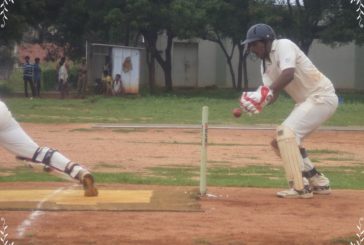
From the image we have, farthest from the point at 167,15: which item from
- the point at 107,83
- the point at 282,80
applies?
the point at 282,80

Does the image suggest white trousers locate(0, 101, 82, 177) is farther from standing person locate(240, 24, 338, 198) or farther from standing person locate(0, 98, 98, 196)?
standing person locate(240, 24, 338, 198)

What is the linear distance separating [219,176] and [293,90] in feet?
15.0

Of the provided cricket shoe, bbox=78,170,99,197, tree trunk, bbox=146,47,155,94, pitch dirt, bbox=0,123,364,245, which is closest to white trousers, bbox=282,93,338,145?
pitch dirt, bbox=0,123,364,245

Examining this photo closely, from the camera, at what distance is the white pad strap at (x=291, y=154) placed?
1042cm

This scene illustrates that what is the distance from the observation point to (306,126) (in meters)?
10.6

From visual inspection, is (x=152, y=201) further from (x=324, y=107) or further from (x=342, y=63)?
(x=342, y=63)

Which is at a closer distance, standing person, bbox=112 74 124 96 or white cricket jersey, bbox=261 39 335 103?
white cricket jersey, bbox=261 39 335 103

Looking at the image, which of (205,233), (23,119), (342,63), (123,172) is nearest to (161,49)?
(342,63)

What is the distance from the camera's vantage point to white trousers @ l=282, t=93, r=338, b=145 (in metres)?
10.6

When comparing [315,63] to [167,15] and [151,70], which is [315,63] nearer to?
[151,70]

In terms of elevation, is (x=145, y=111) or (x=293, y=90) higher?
(x=293, y=90)

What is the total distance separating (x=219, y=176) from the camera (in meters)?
15.1

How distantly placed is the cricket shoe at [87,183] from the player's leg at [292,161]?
2148 mm

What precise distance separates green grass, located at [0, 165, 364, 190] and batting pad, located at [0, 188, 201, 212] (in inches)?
84.9
